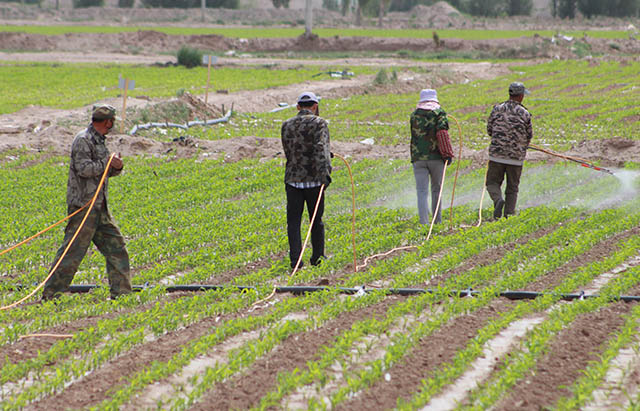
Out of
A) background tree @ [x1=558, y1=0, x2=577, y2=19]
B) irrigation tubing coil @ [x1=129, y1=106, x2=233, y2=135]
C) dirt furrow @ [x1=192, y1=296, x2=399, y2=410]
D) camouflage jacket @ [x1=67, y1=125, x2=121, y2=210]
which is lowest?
irrigation tubing coil @ [x1=129, y1=106, x2=233, y2=135]

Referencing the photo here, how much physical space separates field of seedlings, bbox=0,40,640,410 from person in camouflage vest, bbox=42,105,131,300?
288mm

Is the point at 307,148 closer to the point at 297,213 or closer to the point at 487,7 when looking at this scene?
the point at 297,213

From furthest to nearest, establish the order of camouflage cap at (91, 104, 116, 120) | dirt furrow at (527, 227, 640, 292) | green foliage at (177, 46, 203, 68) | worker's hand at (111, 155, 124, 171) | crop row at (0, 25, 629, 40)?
crop row at (0, 25, 629, 40)
green foliage at (177, 46, 203, 68)
dirt furrow at (527, 227, 640, 292)
worker's hand at (111, 155, 124, 171)
camouflage cap at (91, 104, 116, 120)

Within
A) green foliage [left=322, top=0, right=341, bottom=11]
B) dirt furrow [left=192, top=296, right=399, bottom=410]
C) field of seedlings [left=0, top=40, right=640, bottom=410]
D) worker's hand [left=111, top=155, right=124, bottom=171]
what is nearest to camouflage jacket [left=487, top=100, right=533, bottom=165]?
field of seedlings [left=0, top=40, right=640, bottom=410]

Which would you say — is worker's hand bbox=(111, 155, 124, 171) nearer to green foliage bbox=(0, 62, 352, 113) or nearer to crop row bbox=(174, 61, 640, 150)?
crop row bbox=(174, 61, 640, 150)

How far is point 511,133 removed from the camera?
11234 mm

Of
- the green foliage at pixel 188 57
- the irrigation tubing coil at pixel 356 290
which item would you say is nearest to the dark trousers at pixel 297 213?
the irrigation tubing coil at pixel 356 290

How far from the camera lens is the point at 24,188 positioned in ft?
47.5

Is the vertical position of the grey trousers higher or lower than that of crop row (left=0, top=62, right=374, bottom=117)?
higher

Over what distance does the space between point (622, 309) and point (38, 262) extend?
7.19 metres

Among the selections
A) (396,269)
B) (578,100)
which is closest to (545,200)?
(396,269)

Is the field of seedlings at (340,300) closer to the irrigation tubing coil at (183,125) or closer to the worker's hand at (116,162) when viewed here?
the worker's hand at (116,162)

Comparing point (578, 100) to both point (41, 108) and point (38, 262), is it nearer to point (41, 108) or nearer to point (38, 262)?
point (41, 108)

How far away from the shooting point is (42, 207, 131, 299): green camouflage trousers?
304 inches
